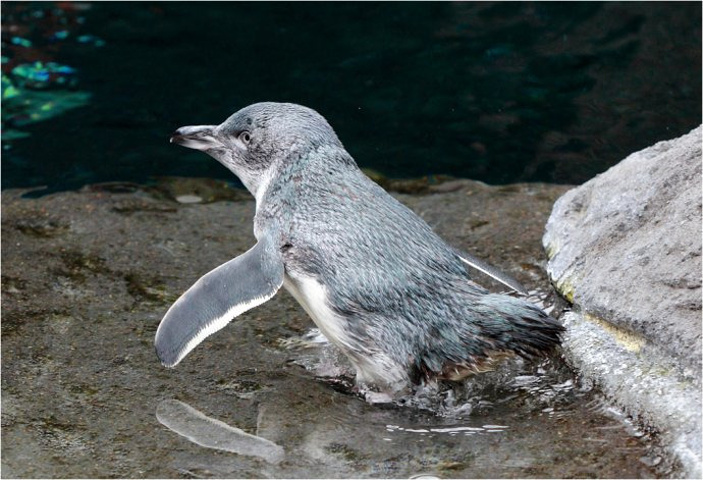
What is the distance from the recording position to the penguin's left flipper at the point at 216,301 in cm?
322

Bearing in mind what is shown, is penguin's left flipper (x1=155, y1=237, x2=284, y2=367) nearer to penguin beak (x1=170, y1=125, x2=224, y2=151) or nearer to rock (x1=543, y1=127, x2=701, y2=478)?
penguin beak (x1=170, y1=125, x2=224, y2=151)

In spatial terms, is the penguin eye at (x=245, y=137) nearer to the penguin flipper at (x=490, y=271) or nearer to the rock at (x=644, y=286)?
the penguin flipper at (x=490, y=271)

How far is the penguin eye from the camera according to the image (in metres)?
3.89

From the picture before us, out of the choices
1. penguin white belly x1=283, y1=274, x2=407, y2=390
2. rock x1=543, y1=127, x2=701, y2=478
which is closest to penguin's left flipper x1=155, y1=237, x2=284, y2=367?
penguin white belly x1=283, y1=274, x2=407, y2=390

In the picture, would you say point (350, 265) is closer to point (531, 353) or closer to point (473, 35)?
point (531, 353)

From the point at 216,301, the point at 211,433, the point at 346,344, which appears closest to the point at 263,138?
the point at 216,301

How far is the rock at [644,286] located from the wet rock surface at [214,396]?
92 mm

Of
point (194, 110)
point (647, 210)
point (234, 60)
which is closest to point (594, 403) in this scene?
point (647, 210)

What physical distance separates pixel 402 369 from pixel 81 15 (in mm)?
4852

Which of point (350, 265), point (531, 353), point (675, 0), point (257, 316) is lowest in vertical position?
point (257, 316)

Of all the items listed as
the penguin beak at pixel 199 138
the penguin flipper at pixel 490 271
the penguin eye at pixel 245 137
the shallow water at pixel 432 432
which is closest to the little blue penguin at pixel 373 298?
the shallow water at pixel 432 432

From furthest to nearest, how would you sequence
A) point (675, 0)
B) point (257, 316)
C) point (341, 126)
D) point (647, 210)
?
point (675, 0), point (341, 126), point (257, 316), point (647, 210)

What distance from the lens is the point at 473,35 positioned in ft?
22.6

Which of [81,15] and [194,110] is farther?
[81,15]
